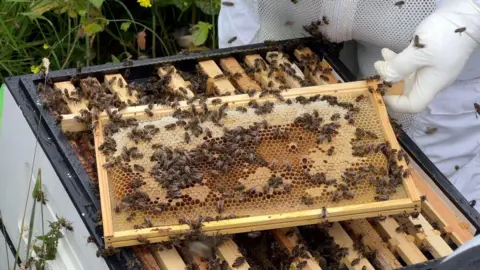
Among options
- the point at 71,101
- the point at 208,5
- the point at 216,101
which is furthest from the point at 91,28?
the point at 216,101

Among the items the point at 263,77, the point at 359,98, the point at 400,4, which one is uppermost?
the point at 263,77

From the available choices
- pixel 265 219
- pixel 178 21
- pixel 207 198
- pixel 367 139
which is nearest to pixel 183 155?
pixel 207 198

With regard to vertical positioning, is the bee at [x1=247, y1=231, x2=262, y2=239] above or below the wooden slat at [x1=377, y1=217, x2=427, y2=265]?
above

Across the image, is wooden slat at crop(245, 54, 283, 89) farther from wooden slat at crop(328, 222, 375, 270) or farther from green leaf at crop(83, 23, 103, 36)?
green leaf at crop(83, 23, 103, 36)

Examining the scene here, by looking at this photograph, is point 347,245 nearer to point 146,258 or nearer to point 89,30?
point 146,258

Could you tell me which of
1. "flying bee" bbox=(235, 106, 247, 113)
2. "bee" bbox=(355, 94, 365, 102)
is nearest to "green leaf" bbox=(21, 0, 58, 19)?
"flying bee" bbox=(235, 106, 247, 113)

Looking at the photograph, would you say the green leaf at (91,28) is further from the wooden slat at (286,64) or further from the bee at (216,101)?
the bee at (216,101)
